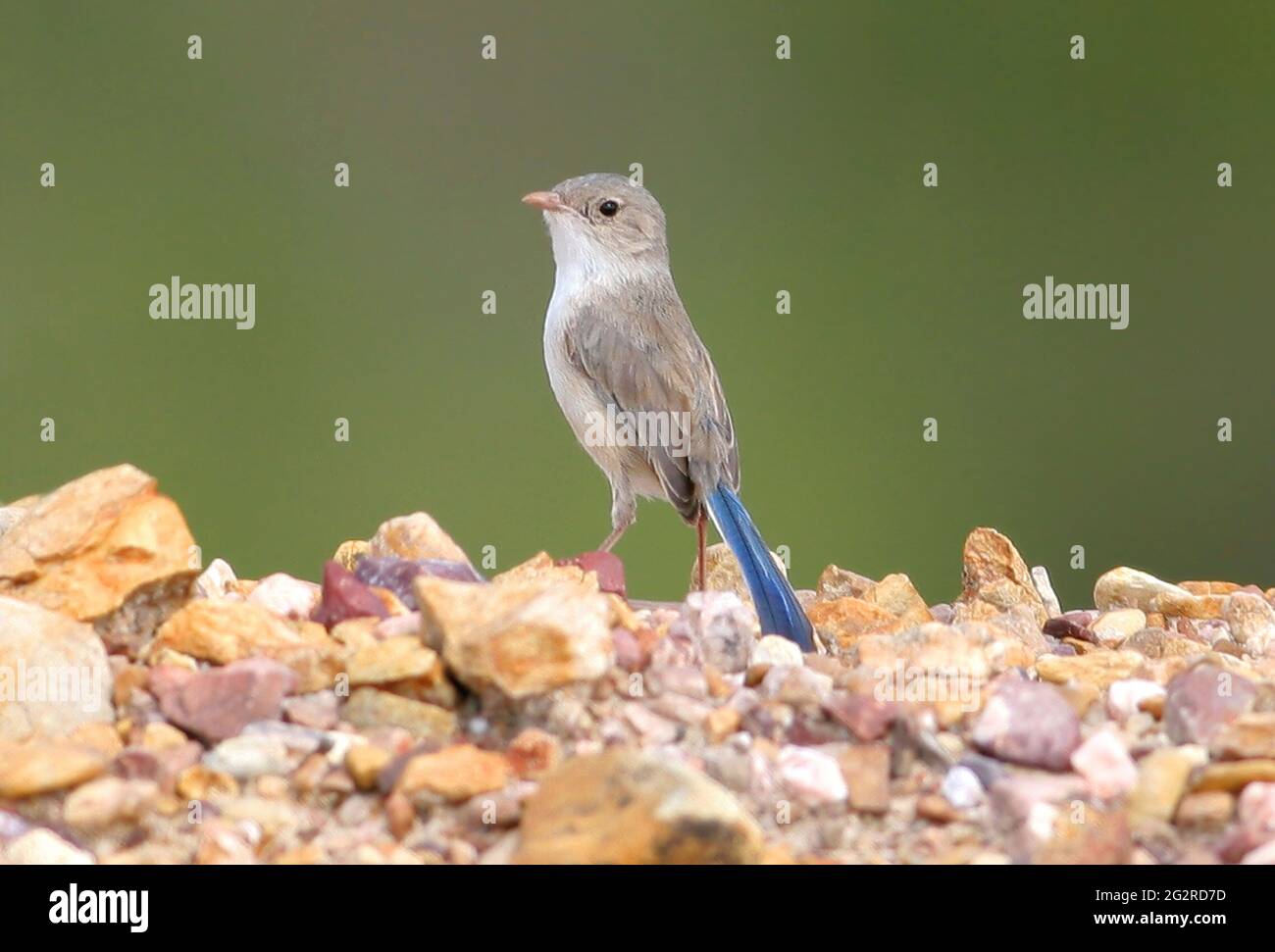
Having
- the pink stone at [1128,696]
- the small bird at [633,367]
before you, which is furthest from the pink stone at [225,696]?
the small bird at [633,367]

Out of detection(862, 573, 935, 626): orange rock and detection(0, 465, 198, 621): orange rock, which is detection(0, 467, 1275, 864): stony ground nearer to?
detection(0, 465, 198, 621): orange rock

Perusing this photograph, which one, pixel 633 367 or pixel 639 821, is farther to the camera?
pixel 633 367

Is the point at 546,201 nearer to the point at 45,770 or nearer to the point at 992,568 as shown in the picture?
the point at 992,568

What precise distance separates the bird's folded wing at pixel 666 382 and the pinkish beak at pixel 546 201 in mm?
338

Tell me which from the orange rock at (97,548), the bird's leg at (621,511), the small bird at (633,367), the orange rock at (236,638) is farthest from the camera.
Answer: the bird's leg at (621,511)

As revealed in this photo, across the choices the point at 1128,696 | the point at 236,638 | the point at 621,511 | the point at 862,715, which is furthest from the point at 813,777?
the point at 621,511

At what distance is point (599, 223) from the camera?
4367 millimetres

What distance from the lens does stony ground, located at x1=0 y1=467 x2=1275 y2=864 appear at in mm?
1838

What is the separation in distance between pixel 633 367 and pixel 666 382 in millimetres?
94

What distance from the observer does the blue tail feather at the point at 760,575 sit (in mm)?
2914

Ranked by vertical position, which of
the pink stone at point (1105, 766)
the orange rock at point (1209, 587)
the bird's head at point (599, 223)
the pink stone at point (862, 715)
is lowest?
the pink stone at point (1105, 766)

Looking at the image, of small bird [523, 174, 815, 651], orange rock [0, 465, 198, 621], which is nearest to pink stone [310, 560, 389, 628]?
orange rock [0, 465, 198, 621]

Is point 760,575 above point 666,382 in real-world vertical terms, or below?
below

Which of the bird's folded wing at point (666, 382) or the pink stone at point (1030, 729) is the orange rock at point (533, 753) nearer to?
the pink stone at point (1030, 729)
